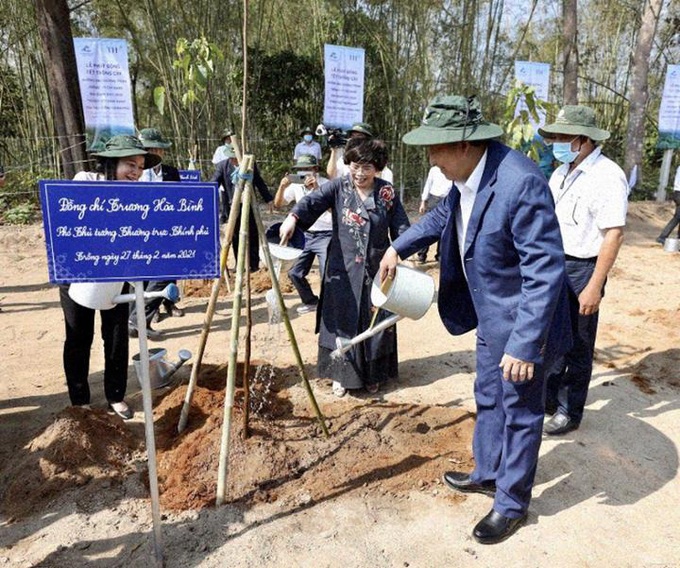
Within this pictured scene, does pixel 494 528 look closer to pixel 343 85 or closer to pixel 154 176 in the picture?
Answer: pixel 154 176

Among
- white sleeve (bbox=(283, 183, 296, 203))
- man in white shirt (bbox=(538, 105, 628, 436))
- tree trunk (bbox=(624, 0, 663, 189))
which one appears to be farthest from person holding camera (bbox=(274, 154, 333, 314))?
tree trunk (bbox=(624, 0, 663, 189))

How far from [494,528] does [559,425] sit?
3.54 feet

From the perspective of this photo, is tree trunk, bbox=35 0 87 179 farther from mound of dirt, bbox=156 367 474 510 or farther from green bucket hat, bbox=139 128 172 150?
mound of dirt, bbox=156 367 474 510

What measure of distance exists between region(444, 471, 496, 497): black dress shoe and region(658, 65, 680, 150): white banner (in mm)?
10918

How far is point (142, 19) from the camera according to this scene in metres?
12.0

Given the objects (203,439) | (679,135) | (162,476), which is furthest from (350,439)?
(679,135)

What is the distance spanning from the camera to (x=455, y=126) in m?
1.96

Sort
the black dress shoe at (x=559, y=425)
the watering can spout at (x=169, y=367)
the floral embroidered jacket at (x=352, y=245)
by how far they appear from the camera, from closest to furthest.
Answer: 1. the black dress shoe at (x=559, y=425)
2. the floral embroidered jacket at (x=352, y=245)
3. the watering can spout at (x=169, y=367)

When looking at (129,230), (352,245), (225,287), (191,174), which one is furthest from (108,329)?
(225,287)

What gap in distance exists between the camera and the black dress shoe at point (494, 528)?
218 cm

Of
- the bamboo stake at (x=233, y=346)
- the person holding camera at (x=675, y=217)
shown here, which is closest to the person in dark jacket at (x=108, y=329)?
the bamboo stake at (x=233, y=346)

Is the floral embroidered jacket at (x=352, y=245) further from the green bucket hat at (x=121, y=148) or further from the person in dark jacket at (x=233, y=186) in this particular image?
the person in dark jacket at (x=233, y=186)

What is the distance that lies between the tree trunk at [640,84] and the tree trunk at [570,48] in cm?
211

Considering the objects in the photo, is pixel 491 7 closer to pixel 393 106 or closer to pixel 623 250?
pixel 393 106
